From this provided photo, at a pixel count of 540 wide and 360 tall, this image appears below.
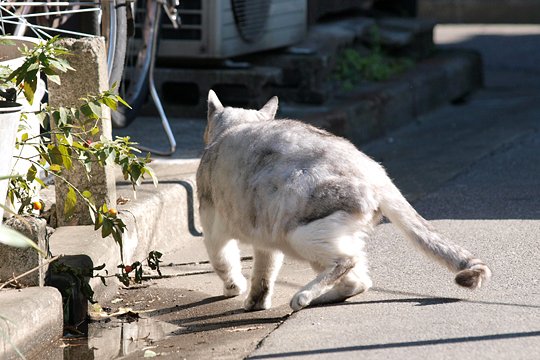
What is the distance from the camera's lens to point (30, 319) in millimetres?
3725

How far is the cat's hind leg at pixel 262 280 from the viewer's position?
4.38 m

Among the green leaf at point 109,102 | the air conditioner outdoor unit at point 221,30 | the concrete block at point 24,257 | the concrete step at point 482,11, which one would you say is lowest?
the concrete step at point 482,11

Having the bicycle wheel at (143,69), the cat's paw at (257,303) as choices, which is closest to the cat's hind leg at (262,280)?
the cat's paw at (257,303)

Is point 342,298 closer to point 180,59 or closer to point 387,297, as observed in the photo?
point 387,297

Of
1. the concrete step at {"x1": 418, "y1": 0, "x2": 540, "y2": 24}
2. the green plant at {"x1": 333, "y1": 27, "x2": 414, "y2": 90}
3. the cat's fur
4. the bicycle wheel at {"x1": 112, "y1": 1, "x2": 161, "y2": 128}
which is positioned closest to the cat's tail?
the cat's fur

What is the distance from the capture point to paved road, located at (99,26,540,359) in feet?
12.0

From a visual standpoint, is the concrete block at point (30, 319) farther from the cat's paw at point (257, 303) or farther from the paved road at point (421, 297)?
the cat's paw at point (257, 303)

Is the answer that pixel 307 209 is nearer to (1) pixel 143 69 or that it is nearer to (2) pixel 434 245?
(2) pixel 434 245

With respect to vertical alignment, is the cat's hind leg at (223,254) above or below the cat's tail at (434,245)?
below

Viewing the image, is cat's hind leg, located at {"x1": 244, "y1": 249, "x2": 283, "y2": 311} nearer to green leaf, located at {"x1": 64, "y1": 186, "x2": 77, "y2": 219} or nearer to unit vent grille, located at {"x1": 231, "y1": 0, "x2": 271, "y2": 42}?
green leaf, located at {"x1": 64, "y1": 186, "x2": 77, "y2": 219}

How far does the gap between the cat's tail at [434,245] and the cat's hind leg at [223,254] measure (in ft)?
2.70

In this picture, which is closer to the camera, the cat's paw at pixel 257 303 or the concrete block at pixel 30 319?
the concrete block at pixel 30 319

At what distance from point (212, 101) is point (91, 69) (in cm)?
73

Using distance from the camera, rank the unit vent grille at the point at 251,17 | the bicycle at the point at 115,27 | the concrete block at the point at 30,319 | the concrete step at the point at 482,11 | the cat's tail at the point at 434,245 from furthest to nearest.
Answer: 1. the concrete step at the point at 482,11
2. the unit vent grille at the point at 251,17
3. the bicycle at the point at 115,27
4. the cat's tail at the point at 434,245
5. the concrete block at the point at 30,319
